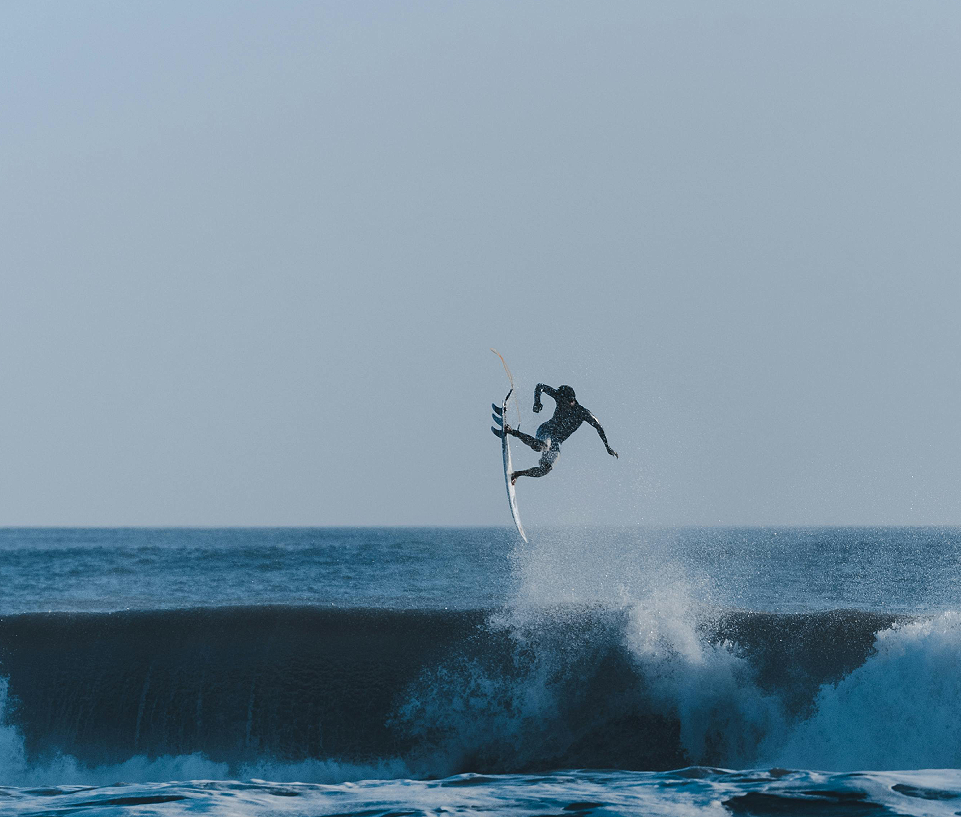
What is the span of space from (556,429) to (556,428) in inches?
0.5

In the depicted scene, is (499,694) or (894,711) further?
(499,694)

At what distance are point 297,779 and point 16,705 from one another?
396 cm

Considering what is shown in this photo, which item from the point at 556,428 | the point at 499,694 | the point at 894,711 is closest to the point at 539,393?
the point at 556,428

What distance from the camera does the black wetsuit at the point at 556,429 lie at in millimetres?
12766

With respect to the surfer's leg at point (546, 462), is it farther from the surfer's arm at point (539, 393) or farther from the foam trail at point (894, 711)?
the foam trail at point (894, 711)

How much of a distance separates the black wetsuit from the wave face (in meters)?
2.12

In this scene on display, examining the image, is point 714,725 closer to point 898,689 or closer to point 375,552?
point 898,689

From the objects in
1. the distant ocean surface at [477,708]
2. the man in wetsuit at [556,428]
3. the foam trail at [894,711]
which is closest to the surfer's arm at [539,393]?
the man in wetsuit at [556,428]

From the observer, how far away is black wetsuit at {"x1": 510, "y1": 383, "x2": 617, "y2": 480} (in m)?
12.8

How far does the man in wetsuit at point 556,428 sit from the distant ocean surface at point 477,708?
83.6 inches

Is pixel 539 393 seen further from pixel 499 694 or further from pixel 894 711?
pixel 894 711

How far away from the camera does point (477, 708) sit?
12.3 m

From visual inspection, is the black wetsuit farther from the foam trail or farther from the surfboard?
the foam trail

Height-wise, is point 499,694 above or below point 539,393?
below
